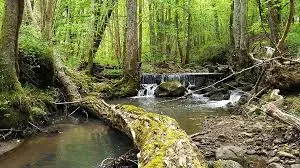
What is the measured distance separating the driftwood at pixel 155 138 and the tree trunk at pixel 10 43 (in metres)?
2.54

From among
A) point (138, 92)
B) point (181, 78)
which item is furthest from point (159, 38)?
point (138, 92)

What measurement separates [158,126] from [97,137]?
307 cm

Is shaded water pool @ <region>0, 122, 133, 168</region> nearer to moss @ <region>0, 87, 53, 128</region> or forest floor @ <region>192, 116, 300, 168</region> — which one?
moss @ <region>0, 87, 53, 128</region>

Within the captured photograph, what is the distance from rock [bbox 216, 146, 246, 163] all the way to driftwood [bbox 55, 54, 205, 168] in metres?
0.70

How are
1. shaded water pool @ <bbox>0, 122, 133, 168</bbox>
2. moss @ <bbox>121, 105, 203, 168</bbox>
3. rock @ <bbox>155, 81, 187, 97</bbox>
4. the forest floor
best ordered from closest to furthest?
moss @ <bbox>121, 105, 203, 168</bbox>
the forest floor
shaded water pool @ <bbox>0, 122, 133, 168</bbox>
rock @ <bbox>155, 81, 187, 97</bbox>

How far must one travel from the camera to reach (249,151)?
6906 millimetres

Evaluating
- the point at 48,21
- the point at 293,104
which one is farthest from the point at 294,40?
the point at 48,21

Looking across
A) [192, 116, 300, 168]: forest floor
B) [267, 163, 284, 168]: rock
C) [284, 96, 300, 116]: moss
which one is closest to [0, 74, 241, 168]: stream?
[192, 116, 300, 168]: forest floor

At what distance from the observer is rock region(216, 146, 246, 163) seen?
6338 mm

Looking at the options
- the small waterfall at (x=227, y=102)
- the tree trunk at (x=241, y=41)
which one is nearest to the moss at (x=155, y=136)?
the small waterfall at (x=227, y=102)

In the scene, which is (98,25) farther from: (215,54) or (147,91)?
(215,54)

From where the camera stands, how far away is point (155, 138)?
6.06 meters

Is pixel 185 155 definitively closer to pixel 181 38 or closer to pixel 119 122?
pixel 119 122

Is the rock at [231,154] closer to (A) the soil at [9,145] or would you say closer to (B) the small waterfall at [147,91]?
(A) the soil at [9,145]
